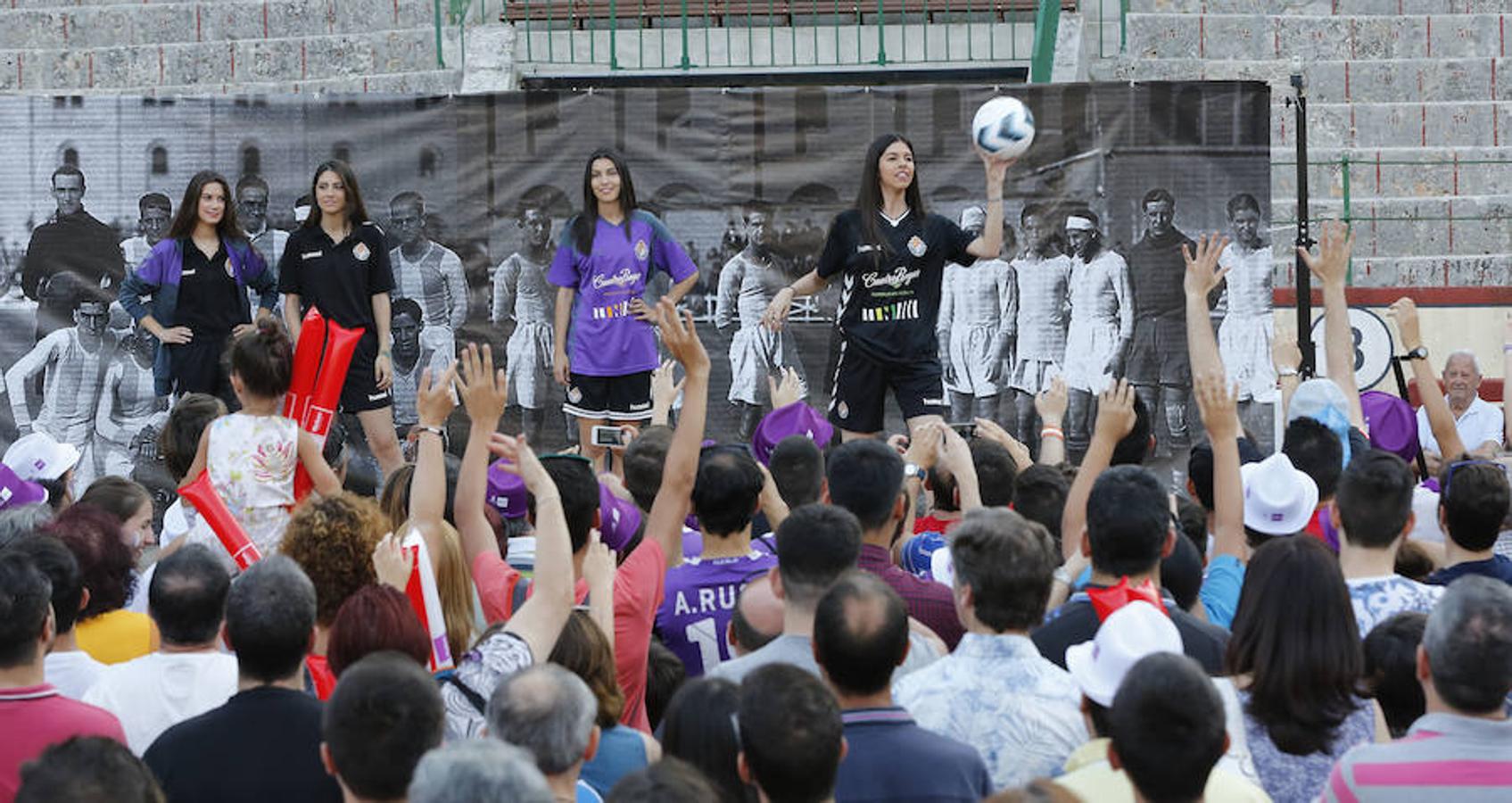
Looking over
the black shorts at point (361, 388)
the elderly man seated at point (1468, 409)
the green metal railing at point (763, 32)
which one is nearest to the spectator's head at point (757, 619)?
the black shorts at point (361, 388)

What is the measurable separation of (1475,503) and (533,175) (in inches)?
267

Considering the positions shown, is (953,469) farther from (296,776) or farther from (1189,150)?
(1189,150)

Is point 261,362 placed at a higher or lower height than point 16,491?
higher

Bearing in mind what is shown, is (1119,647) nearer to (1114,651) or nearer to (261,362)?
(1114,651)

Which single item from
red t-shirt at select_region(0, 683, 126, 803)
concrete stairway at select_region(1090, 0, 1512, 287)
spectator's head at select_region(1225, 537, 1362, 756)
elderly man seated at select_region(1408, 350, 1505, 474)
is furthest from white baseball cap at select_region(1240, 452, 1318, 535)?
concrete stairway at select_region(1090, 0, 1512, 287)

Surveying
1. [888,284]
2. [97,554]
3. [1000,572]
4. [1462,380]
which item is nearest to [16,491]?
[97,554]

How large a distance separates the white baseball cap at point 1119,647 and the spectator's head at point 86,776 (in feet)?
5.86

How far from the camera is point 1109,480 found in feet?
15.6

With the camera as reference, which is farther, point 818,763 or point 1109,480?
point 1109,480

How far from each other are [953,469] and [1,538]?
2.95 metres

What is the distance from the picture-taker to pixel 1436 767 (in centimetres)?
379

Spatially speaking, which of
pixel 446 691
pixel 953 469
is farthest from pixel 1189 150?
pixel 446 691

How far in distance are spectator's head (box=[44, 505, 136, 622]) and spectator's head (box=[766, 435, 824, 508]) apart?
6.53 feet

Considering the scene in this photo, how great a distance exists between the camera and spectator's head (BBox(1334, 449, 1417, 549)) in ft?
16.5
